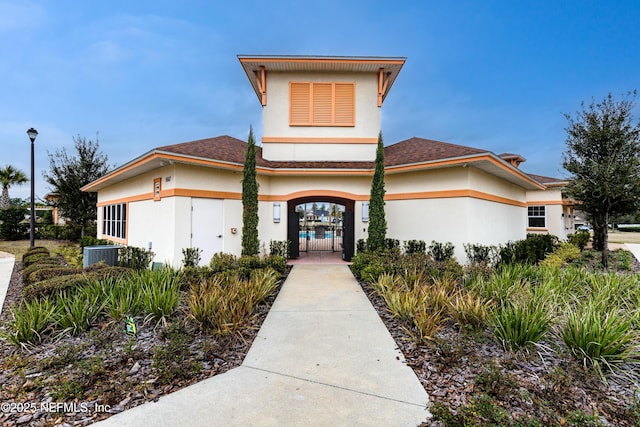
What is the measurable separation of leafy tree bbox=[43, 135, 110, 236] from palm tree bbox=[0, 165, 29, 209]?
13.5 meters

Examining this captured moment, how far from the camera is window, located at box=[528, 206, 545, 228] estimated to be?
61.6 ft

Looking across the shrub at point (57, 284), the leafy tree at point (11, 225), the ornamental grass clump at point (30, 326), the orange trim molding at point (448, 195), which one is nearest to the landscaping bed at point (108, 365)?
the ornamental grass clump at point (30, 326)

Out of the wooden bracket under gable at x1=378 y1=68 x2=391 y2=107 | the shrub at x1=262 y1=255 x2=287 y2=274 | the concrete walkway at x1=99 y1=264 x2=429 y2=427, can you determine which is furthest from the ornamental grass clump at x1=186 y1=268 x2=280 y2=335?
the wooden bracket under gable at x1=378 y1=68 x2=391 y2=107

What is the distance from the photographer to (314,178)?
462 inches

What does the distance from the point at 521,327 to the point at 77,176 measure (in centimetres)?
2453

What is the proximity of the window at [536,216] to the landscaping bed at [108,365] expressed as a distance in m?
21.6

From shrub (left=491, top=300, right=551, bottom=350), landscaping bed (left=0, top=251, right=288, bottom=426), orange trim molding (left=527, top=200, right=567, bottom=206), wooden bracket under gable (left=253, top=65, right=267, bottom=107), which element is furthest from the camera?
orange trim molding (left=527, top=200, right=567, bottom=206)

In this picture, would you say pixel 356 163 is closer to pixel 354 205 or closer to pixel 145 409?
pixel 354 205

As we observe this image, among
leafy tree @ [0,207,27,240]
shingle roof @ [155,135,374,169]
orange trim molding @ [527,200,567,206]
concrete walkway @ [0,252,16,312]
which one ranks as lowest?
concrete walkway @ [0,252,16,312]

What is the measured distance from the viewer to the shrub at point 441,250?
32.7 ft

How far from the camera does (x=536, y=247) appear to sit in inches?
445

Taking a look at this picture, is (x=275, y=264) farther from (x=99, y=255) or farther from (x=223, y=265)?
(x=99, y=255)

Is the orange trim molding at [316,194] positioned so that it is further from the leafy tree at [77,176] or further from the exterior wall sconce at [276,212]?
the leafy tree at [77,176]

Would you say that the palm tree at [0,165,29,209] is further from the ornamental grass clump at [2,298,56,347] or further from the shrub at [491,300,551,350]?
the shrub at [491,300,551,350]
